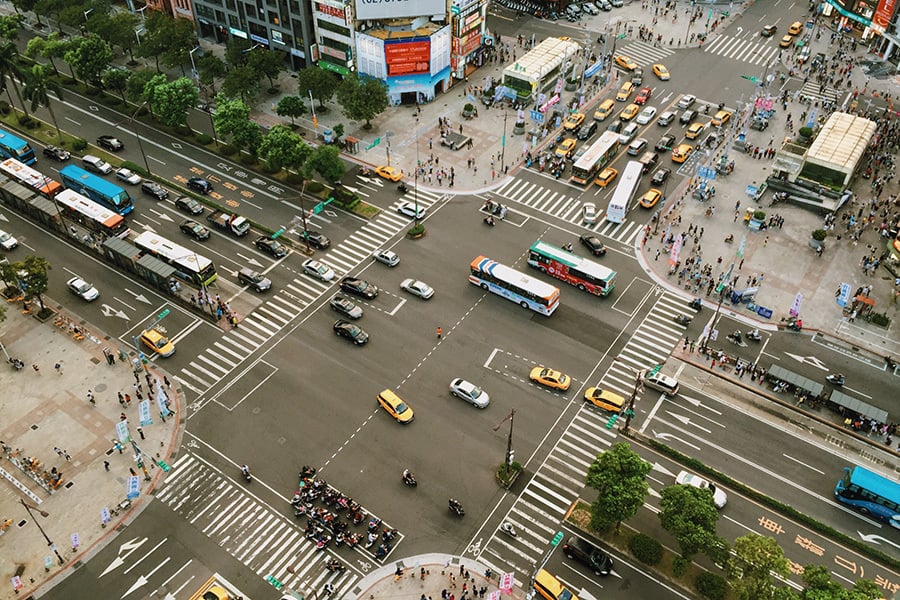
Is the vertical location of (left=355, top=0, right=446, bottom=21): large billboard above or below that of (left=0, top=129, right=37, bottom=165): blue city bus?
above

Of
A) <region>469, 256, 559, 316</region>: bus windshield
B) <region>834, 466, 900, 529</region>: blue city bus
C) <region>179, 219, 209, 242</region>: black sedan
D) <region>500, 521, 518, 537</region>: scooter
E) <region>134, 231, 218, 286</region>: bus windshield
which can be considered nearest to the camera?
<region>834, 466, 900, 529</region>: blue city bus

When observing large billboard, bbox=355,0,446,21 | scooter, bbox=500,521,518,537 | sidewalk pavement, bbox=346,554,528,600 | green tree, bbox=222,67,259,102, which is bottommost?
sidewalk pavement, bbox=346,554,528,600

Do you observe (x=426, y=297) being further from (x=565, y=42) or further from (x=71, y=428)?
(x=565, y=42)

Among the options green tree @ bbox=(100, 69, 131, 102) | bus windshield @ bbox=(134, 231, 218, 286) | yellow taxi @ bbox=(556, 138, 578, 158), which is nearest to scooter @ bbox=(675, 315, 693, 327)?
yellow taxi @ bbox=(556, 138, 578, 158)

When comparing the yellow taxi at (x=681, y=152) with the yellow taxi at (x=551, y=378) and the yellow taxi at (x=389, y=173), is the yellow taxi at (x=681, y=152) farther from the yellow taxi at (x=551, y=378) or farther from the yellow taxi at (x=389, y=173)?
the yellow taxi at (x=551, y=378)

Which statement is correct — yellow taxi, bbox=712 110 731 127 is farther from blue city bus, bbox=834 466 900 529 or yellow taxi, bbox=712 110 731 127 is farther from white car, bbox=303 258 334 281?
white car, bbox=303 258 334 281

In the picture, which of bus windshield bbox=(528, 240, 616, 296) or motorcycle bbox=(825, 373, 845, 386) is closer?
motorcycle bbox=(825, 373, 845, 386)
